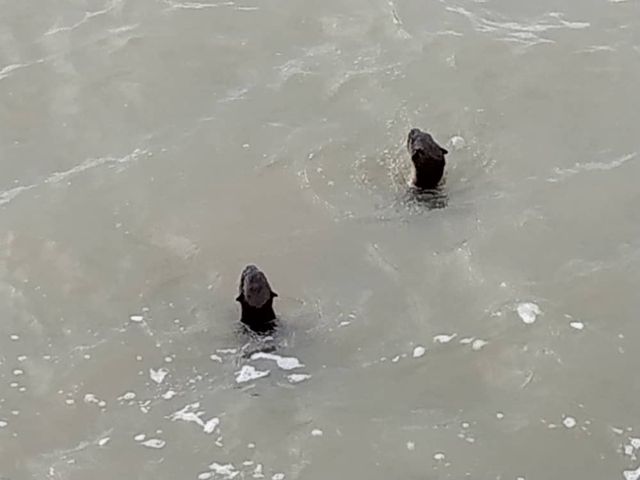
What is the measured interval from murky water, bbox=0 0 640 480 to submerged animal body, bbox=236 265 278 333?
4.8 inches

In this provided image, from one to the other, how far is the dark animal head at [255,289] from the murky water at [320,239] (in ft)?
1.02

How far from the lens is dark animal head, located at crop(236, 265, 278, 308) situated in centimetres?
702

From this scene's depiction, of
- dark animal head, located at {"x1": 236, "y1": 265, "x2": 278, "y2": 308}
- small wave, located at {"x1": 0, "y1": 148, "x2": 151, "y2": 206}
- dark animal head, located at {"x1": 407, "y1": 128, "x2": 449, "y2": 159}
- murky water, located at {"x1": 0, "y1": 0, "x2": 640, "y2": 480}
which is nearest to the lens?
murky water, located at {"x1": 0, "y1": 0, "x2": 640, "y2": 480}

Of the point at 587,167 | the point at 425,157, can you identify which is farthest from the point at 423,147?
the point at 587,167

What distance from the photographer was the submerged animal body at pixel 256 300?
7031 mm

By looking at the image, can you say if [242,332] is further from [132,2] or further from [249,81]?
[132,2]

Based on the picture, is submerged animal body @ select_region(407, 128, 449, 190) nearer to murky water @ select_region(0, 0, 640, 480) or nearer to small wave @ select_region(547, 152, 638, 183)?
murky water @ select_region(0, 0, 640, 480)

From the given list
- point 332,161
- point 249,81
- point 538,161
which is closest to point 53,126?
point 249,81

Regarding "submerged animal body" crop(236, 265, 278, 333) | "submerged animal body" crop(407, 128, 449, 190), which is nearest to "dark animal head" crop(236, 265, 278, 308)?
"submerged animal body" crop(236, 265, 278, 333)

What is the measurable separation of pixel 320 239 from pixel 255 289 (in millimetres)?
1071

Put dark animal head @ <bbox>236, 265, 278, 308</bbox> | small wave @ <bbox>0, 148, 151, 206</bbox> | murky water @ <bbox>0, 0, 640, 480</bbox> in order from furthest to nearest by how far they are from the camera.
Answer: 1. small wave @ <bbox>0, 148, 151, 206</bbox>
2. dark animal head @ <bbox>236, 265, 278, 308</bbox>
3. murky water @ <bbox>0, 0, 640, 480</bbox>

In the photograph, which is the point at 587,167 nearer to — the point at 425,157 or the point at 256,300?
the point at 425,157

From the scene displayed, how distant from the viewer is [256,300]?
704 cm

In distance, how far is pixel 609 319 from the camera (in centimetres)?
734
